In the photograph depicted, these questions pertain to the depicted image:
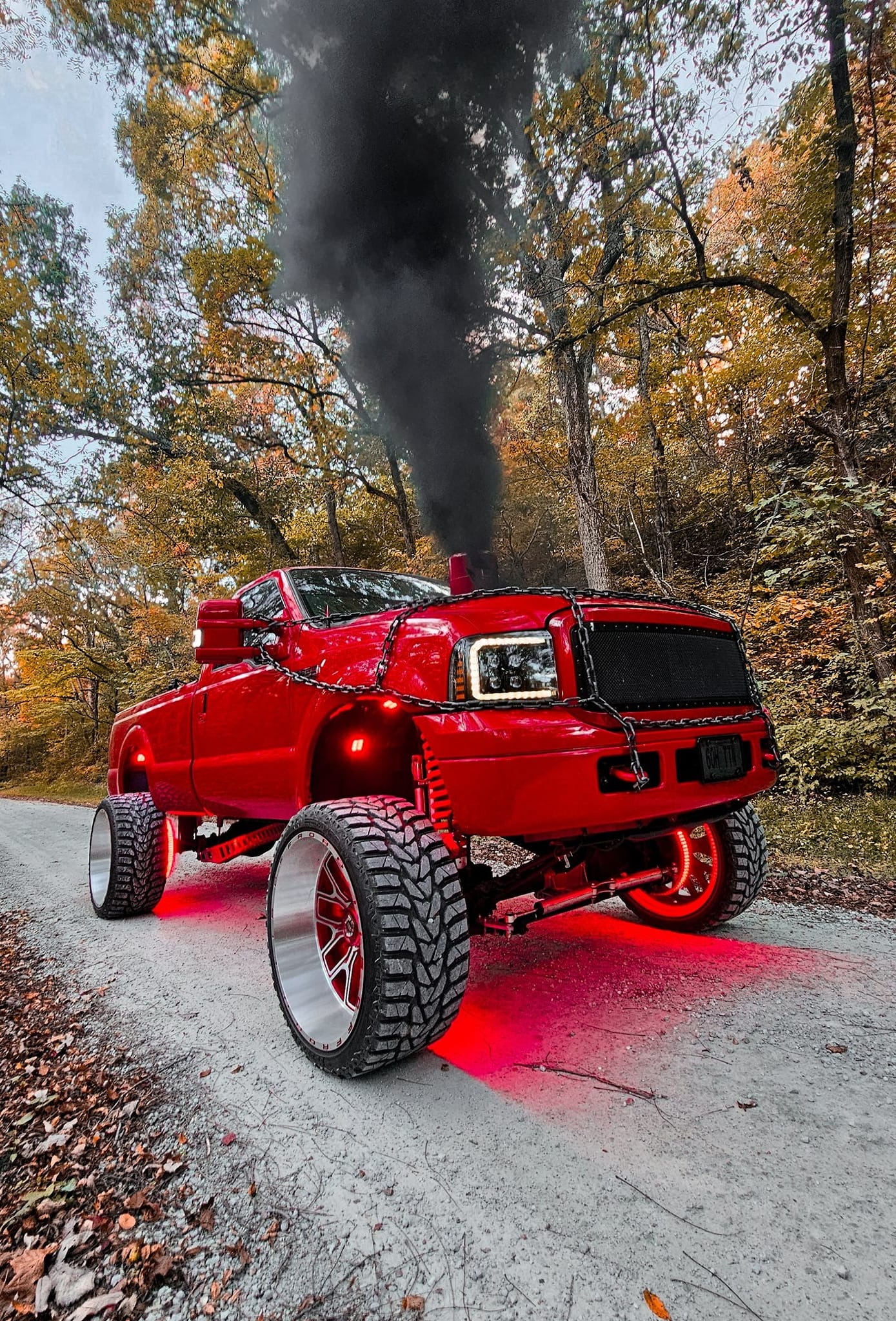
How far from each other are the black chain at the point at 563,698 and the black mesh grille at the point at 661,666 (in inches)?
1.5

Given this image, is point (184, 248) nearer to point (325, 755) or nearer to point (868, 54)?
point (868, 54)

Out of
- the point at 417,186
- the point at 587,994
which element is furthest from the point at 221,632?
the point at 417,186

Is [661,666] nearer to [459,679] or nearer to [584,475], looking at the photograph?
[459,679]

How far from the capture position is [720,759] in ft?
6.99

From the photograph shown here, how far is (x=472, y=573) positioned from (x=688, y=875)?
Result: 337 cm

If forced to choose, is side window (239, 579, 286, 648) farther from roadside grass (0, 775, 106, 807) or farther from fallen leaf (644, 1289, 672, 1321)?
roadside grass (0, 775, 106, 807)

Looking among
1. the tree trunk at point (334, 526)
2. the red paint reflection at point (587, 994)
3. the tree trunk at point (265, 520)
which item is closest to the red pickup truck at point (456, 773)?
the red paint reflection at point (587, 994)

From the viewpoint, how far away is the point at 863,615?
18.2 feet

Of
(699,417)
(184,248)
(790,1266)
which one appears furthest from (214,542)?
(790,1266)

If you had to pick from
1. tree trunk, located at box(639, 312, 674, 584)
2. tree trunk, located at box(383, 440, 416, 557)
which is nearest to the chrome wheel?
tree trunk, located at box(383, 440, 416, 557)

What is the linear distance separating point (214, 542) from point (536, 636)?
13.8 meters

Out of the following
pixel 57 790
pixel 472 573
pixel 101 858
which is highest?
pixel 472 573

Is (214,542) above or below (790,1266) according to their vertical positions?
above

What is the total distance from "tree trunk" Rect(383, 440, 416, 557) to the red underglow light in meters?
9.53
